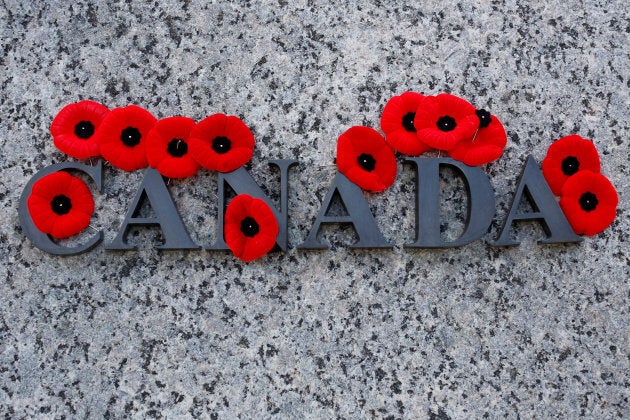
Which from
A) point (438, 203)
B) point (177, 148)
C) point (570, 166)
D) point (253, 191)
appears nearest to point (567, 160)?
point (570, 166)

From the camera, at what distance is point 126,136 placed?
4.78 feet

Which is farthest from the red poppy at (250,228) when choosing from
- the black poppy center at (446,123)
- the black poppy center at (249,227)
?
the black poppy center at (446,123)

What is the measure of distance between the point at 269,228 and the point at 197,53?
520 millimetres

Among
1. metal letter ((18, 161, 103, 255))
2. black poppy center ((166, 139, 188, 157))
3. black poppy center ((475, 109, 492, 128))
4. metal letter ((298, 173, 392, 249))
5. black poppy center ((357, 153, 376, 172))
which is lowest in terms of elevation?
metal letter ((18, 161, 103, 255))

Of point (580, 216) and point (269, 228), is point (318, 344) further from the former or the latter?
point (580, 216)

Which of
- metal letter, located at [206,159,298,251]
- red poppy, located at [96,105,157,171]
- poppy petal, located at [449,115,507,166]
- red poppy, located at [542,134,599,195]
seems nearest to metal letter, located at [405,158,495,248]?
poppy petal, located at [449,115,507,166]

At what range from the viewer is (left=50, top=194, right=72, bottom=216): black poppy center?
4.69 feet

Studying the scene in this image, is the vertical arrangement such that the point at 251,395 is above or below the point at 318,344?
below

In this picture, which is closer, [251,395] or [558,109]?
[251,395]

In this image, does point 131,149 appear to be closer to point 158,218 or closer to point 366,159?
point 158,218

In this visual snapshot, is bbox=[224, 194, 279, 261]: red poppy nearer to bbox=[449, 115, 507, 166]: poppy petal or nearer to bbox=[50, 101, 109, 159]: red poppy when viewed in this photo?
bbox=[50, 101, 109, 159]: red poppy

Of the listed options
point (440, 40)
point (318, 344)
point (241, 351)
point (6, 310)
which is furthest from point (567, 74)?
point (6, 310)

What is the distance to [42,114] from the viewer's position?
59.3 inches

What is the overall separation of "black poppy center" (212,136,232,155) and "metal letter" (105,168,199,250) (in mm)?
157
